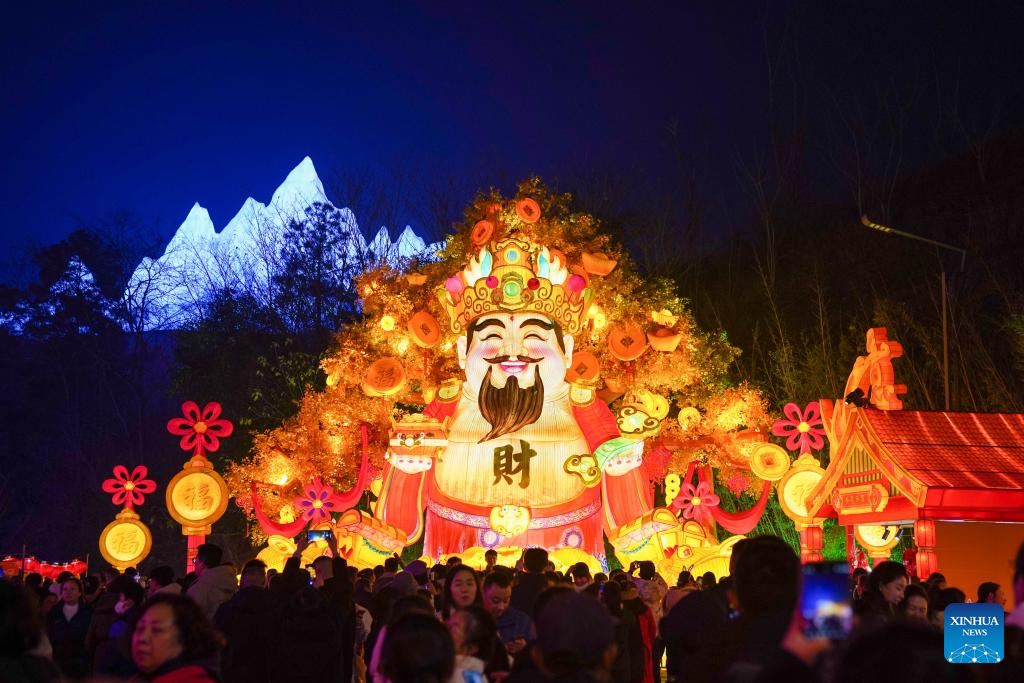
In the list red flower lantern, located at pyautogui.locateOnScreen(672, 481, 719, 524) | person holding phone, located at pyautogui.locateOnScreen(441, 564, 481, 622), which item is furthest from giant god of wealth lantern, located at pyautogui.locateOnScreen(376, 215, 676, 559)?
person holding phone, located at pyautogui.locateOnScreen(441, 564, 481, 622)

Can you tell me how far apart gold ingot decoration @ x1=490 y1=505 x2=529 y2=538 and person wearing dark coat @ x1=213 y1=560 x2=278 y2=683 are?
11.5m

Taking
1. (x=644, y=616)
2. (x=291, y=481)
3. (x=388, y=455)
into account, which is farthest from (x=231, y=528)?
(x=644, y=616)

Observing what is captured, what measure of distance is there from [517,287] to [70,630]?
1183cm

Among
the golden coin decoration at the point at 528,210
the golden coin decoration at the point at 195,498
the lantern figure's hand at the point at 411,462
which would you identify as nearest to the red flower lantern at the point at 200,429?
the golden coin decoration at the point at 195,498

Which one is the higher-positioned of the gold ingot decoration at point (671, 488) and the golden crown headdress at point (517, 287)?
the golden crown headdress at point (517, 287)

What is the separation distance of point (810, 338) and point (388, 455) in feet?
52.9

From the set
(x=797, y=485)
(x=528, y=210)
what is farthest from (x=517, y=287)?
(x=797, y=485)

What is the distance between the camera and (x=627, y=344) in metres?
19.8

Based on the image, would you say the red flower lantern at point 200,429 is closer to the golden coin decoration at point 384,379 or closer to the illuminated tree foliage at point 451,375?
the illuminated tree foliage at point 451,375

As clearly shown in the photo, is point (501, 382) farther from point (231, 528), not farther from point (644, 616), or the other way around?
point (231, 528)

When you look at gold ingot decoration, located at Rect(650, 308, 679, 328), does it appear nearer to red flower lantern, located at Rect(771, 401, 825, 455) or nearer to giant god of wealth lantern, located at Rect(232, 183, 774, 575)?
giant god of wealth lantern, located at Rect(232, 183, 774, 575)

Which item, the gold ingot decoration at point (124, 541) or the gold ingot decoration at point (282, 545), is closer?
the gold ingot decoration at point (124, 541)

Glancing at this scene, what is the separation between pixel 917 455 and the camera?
1382cm

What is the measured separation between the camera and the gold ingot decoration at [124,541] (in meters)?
18.1
